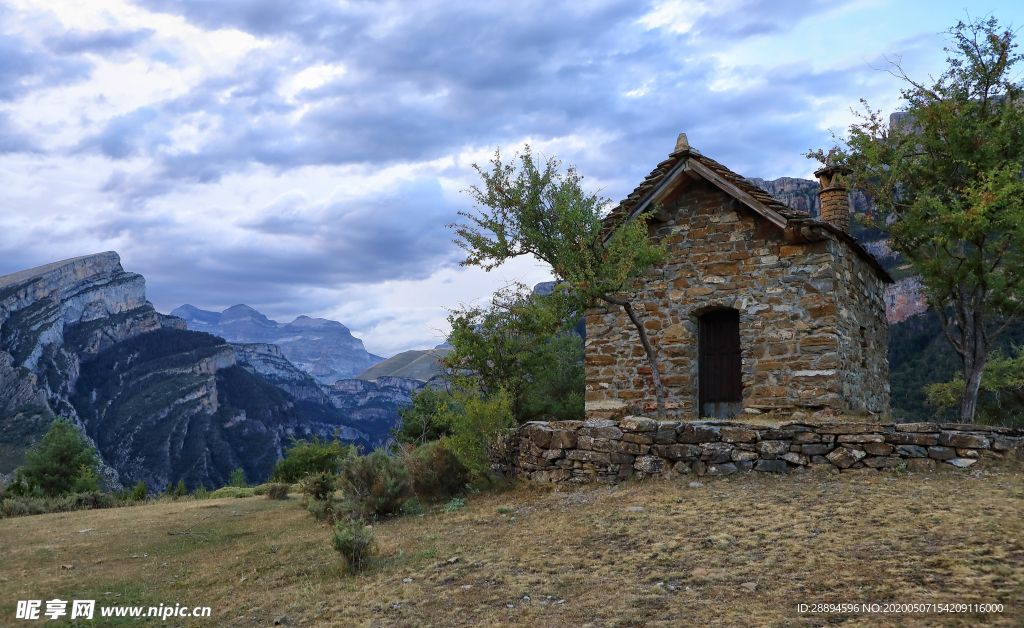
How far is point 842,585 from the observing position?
4.98m

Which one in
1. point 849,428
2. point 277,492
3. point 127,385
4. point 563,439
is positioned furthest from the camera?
point 127,385

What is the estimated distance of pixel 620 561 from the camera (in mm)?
6258

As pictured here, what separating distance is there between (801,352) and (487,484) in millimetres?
5975

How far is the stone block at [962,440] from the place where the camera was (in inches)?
334

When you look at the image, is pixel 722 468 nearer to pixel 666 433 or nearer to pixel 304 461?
pixel 666 433

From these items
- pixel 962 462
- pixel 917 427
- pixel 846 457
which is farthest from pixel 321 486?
pixel 962 462

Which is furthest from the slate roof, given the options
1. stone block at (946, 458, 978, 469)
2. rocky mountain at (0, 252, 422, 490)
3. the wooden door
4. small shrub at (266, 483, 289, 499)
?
rocky mountain at (0, 252, 422, 490)

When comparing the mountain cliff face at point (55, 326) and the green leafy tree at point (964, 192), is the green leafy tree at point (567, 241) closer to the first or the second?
the green leafy tree at point (964, 192)

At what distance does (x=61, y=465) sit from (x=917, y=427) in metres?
23.3

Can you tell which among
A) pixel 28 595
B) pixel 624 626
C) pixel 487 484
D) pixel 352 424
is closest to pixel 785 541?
pixel 624 626

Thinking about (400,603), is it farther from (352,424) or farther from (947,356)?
(352,424)

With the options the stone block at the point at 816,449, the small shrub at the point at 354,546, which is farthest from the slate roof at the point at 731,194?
the small shrub at the point at 354,546

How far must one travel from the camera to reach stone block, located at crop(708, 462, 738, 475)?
9.31 m

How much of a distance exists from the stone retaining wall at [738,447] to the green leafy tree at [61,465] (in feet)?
52.8
